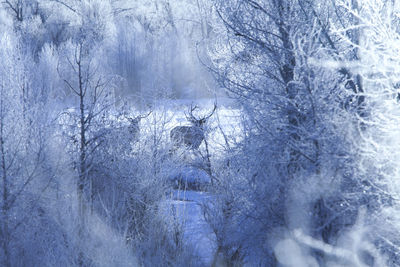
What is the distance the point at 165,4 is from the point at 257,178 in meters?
21.9

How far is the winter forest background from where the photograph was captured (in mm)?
4273

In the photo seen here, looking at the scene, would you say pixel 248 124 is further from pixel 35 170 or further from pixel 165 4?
pixel 165 4

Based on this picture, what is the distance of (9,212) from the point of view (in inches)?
255

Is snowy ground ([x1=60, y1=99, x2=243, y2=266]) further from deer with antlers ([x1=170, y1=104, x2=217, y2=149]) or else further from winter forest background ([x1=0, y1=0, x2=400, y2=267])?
deer with antlers ([x1=170, y1=104, x2=217, y2=149])

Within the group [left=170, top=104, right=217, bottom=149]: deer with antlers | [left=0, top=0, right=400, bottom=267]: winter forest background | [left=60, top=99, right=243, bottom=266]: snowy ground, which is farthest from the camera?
[left=170, top=104, right=217, bottom=149]: deer with antlers

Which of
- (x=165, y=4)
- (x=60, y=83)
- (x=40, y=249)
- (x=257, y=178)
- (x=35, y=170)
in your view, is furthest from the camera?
(x=165, y=4)

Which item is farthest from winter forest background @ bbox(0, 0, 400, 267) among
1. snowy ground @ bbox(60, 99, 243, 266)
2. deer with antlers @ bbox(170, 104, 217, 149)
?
deer with antlers @ bbox(170, 104, 217, 149)

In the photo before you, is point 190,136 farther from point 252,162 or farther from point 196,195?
point 252,162

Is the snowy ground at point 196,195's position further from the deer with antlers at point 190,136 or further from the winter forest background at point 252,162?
the deer with antlers at point 190,136

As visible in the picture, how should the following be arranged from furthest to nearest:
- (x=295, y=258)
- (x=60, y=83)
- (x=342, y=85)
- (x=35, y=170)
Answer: (x=60, y=83) → (x=35, y=170) → (x=295, y=258) → (x=342, y=85)

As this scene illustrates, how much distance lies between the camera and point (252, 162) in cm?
570

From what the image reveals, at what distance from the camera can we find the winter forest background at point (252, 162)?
4273mm

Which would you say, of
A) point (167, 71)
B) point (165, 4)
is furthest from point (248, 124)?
point (165, 4)

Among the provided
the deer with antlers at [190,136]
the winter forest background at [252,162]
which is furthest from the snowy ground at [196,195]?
the deer with antlers at [190,136]
